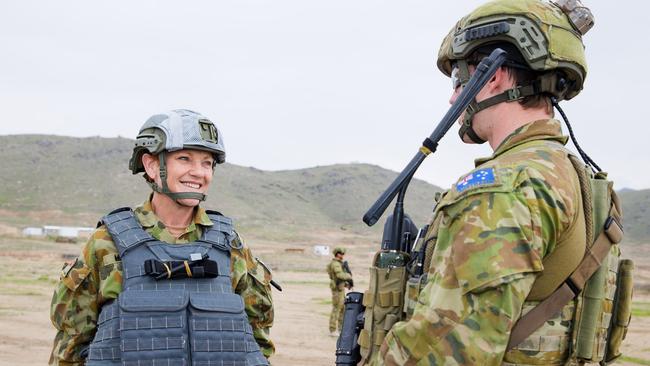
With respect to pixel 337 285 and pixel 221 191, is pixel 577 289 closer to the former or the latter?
pixel 337 285

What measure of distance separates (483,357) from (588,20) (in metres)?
1.37

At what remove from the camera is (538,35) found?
246cm

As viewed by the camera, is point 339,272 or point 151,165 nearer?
point 151,165

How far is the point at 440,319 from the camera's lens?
212cm

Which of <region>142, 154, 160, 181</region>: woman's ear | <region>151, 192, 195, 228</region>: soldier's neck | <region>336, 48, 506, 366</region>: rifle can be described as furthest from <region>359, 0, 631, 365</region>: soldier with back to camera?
<region>142, 154, 160, 181</region>: woman's ear

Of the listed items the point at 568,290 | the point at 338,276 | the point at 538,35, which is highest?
the point at 538,35

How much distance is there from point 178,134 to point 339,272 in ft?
Answer: 40.3

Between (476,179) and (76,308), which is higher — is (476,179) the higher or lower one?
the higher one

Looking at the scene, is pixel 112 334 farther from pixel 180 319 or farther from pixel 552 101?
pixel 552 101

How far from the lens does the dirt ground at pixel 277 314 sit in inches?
509

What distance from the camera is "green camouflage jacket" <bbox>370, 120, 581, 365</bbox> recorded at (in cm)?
208

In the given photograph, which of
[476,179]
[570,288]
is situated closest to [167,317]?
[476,179]

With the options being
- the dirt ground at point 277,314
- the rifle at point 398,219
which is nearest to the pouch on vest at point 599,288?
the rifle at point 398,219

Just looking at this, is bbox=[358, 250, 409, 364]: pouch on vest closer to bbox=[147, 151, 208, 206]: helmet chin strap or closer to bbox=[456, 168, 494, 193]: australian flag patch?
bbox=[456, 168, 494, 193]: australian flag patch
